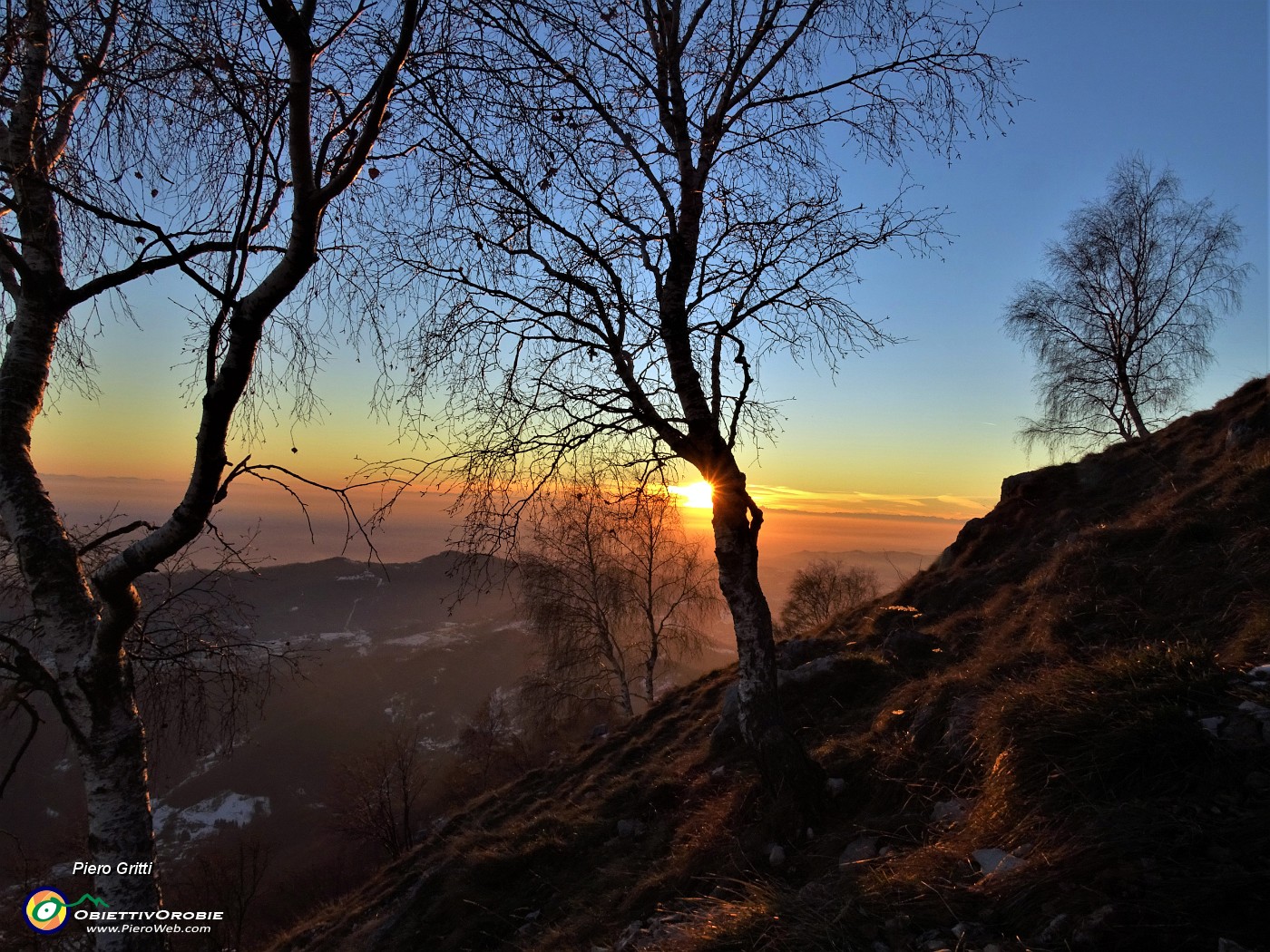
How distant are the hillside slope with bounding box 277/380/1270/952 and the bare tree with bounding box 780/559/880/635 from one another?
1900cm

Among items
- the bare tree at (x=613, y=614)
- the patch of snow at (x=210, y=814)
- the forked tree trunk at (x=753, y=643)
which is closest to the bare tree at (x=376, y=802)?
the bare tree at (x=613, y=614)

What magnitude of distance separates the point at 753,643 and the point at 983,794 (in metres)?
1.92

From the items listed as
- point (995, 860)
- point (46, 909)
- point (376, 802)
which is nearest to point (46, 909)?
point (46, 909)

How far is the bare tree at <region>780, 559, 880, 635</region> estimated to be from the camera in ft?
95.7

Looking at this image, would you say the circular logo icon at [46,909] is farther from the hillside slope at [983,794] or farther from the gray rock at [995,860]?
the gray rock at [995,860]

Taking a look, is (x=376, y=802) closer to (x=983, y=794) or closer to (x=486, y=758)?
(x=486, y=758)

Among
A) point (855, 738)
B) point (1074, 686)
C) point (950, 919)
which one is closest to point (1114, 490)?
point (855, 738)

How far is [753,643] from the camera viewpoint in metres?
4.83

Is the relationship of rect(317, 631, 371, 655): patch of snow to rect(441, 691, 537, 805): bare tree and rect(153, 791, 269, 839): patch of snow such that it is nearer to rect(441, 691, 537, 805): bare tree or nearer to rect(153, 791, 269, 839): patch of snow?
rect(153, 791, 269, 839): patch of snow

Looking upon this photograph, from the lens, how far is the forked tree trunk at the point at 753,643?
458 cm

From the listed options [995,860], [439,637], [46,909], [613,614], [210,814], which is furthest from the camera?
[439,637]

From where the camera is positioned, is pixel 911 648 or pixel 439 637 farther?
pixel 439 637

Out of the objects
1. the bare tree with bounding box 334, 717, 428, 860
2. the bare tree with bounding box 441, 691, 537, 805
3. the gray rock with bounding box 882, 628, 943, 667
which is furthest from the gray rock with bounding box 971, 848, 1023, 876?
the bare tree with bounding box 441, 691, 537, 805

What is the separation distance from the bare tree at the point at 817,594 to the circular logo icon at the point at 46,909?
26.0m
